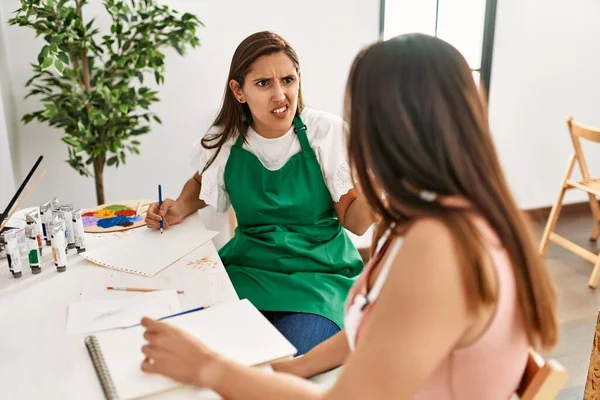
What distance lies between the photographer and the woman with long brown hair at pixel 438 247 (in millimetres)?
638

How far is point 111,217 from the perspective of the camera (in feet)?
5.55

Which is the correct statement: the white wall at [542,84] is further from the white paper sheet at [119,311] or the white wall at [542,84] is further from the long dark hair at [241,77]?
the white paper sheet at [119,311]

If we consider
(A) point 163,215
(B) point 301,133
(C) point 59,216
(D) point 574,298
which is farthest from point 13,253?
(D) point 574,298

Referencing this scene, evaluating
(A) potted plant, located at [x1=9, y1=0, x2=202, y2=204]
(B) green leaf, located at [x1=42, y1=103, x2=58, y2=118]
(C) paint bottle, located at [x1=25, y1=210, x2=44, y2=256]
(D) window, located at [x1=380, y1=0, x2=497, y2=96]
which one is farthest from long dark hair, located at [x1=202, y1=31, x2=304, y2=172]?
(D) window, located at [x1=380, y1=0, x2=497, y2=96]

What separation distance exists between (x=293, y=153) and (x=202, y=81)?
1221 mm

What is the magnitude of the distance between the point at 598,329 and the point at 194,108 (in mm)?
1901

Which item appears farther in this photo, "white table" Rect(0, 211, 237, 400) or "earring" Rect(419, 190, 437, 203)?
"white table" Rect(0, 211, 237, 400)

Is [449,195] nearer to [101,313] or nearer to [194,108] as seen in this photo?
[101,313]

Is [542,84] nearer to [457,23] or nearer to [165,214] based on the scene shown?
[457,23]

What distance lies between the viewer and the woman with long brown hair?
2.09 ft

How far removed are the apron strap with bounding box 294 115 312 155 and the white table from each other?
38 cm

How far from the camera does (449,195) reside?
0.70m

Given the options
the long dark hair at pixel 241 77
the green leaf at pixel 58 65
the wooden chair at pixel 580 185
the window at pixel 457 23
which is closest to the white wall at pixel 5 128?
the green leaf at pixel 58 65

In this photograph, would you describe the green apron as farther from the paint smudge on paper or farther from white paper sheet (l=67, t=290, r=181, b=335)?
white paper sheet (l=67, t=290, r=181, b=335)
